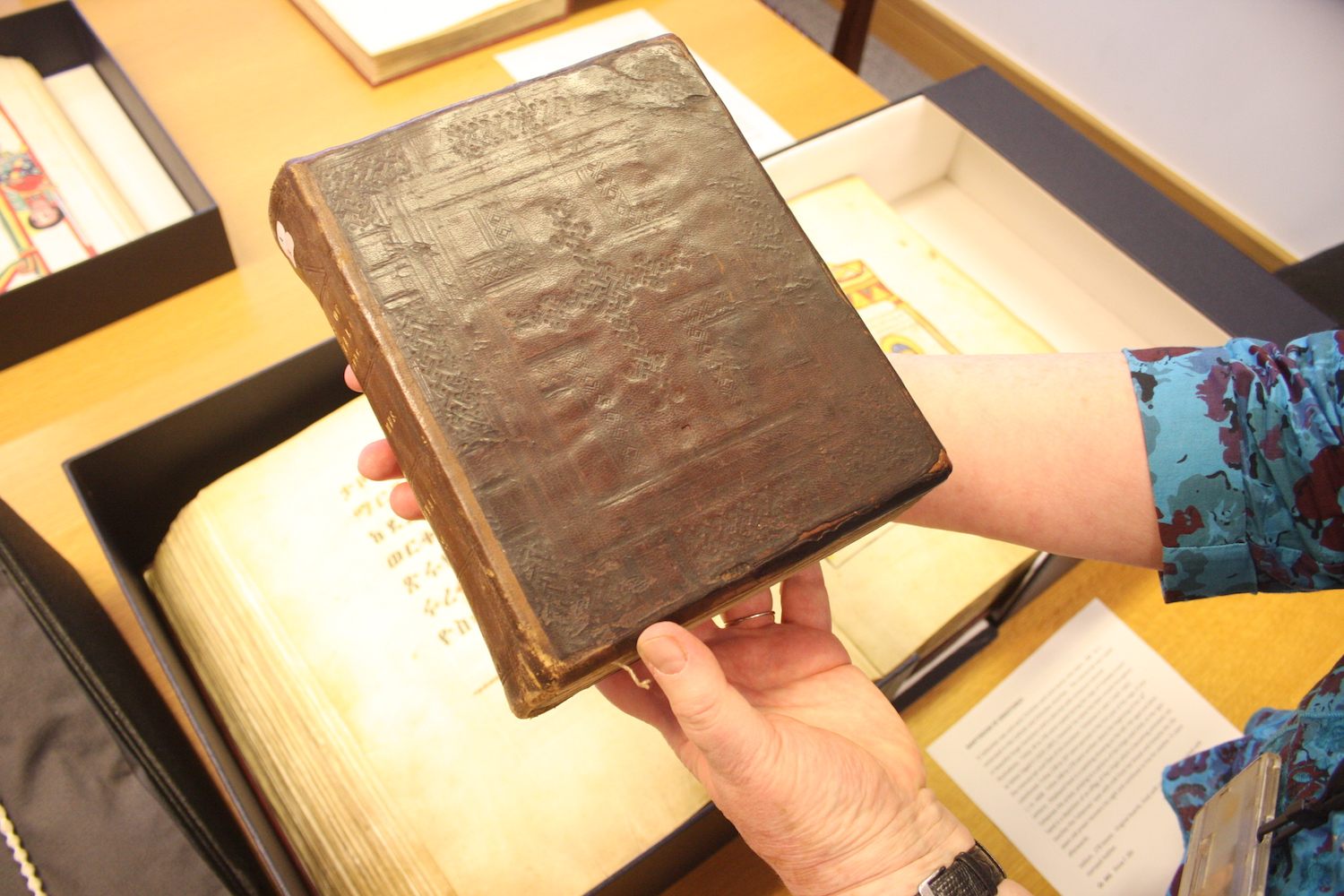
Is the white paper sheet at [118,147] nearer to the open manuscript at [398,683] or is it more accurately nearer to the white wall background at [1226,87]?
the open manuscript at [398,683]

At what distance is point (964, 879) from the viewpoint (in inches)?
26.9

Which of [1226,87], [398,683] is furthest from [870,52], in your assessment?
[398,683]

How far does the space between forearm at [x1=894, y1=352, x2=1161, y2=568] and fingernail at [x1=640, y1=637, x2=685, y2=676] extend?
359 millimetres

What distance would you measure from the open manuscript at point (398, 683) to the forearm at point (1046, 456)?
13 centimetres

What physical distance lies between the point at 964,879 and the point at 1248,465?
15.5 inches

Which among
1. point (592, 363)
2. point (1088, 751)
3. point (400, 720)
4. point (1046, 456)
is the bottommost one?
point (1088, 751)

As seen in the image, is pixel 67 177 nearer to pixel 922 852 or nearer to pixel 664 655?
pixel 664 655

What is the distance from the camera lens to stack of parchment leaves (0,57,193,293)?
3.38ft

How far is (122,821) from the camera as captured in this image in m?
0.59

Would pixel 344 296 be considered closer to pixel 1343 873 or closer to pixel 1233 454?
pixel 1233 454

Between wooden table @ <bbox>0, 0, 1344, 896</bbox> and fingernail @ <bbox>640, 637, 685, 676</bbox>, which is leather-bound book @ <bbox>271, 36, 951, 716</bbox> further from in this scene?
wooden table @ <bbox>0, 0, 1344, 896</bbox>

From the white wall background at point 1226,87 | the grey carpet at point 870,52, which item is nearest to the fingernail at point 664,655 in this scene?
the white wall background at point 1226,87

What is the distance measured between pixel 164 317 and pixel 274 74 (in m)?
0.48

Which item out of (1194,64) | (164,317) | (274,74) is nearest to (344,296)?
(164,317)
